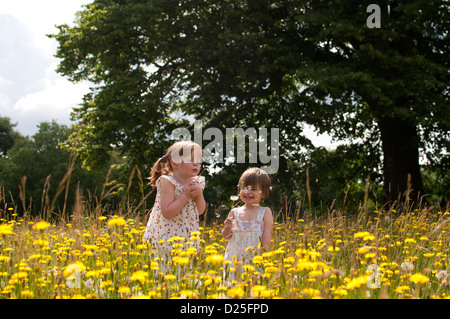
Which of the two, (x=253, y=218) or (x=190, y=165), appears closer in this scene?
(x=190, y=165)

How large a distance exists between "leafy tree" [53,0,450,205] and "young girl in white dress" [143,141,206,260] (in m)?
7.23

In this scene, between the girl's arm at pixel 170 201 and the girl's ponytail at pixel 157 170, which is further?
the girl's ponytail at pixel 157 170

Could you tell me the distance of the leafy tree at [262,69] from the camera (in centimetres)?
1077

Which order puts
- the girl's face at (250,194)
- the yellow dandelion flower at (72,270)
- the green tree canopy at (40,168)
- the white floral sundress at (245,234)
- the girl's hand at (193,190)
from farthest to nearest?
the green tree canopy at (40,168) → the girl's face at (250,194) → the white floral sundress at (245,234) → the girl's hand at (193,190) → the yellow dandelion flower at (72,270)


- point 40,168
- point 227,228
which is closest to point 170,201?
point 227,228

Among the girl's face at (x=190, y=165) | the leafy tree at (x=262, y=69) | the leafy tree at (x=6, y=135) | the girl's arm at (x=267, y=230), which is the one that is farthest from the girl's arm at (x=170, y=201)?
the leafy tree at (x=6, y=135)

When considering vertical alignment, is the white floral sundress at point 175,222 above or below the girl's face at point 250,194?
below

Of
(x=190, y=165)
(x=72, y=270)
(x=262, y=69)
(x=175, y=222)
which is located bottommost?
(x=72, y=270)

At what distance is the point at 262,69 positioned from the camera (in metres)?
11.2

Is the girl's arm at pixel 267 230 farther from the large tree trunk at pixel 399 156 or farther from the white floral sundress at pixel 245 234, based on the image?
the large tree trunk at pixel 399 156

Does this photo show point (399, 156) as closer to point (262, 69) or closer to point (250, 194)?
point (262, 69)

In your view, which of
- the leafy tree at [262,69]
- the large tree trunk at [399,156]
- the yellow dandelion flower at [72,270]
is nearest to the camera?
the yellow dandelion flower at [72,270]

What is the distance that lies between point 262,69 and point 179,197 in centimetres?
819

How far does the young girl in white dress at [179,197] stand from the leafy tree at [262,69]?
7231mm
